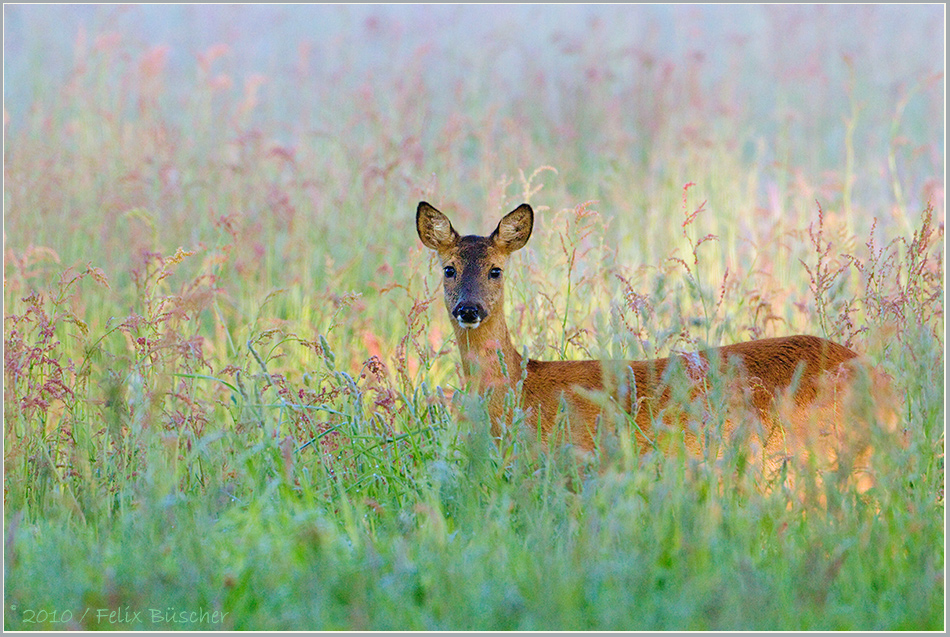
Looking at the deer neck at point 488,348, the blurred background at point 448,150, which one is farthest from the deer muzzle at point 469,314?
the blurred background at point 448,150

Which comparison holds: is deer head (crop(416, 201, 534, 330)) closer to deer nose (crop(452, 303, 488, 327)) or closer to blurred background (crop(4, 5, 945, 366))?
deer nose (crop(452, 303, 488, 327))

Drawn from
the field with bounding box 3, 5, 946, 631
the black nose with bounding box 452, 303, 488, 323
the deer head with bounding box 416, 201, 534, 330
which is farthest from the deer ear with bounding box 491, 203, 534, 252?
the black nose with bounding box 452, 303, 488, 323

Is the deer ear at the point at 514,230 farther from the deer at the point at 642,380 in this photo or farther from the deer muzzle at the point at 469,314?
the deer muzzle at the point at 469,314

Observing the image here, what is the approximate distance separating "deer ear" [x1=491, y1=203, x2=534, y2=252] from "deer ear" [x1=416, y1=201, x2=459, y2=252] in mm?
197

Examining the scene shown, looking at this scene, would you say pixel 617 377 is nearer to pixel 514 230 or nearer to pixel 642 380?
pixel 642 380

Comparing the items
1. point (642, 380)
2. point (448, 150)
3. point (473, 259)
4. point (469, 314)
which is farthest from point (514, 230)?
point (448, 150)

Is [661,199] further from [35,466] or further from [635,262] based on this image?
[35,466]

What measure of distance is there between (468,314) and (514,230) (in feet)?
1.90

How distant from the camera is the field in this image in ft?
10.1

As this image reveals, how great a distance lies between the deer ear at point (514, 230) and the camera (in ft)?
15.5

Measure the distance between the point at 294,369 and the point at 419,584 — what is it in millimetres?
2371

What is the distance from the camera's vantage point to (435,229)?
482 cm

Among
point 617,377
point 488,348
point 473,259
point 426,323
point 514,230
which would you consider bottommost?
point 617,377

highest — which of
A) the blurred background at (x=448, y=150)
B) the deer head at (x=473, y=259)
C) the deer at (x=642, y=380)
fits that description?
the blurred background at (x=448, y=150)
